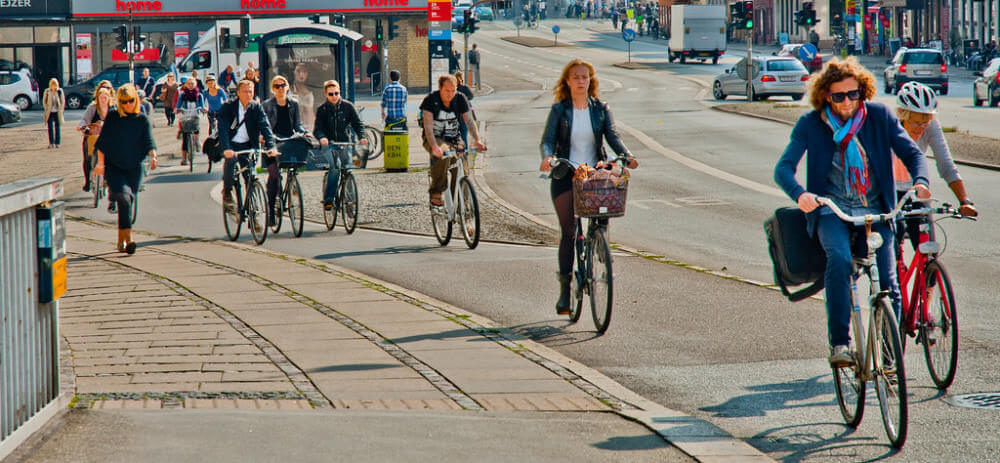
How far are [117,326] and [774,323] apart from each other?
14.1ft

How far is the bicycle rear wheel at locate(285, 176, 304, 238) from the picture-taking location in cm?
1365

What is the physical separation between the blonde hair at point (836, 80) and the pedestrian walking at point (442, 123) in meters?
6.71

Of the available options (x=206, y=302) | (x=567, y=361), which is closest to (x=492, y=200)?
(x=206, y=302)

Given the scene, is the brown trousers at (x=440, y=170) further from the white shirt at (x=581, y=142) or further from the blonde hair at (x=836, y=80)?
the blonde hair at (x=836, y=80)

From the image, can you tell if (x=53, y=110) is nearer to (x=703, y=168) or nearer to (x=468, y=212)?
(x=703, y=168)

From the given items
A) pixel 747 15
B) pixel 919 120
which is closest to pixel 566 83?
pixel 919 120

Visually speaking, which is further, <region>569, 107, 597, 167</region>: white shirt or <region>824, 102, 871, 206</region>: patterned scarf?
<region>569, 107, 597, 167</region>: white shirt

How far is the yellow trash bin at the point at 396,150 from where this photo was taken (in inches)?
846

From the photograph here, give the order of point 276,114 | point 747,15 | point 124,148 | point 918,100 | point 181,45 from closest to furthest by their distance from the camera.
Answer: point 918,100 → point 124,148 → point 276,114 → point 747,15 → point 181,45

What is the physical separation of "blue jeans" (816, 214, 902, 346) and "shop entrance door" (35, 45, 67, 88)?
172 ft

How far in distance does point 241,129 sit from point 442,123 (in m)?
2.23

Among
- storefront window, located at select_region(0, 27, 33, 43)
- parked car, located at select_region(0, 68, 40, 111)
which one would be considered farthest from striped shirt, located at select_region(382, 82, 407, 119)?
storefront window, located at select_region(0, 27, 33, 43)

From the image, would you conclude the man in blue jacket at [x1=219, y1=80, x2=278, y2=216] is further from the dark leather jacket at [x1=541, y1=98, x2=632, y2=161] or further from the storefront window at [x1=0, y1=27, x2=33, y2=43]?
the storefront window at [x1=0, y1=27, x2=33, y2=43]

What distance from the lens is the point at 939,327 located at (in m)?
6.51
